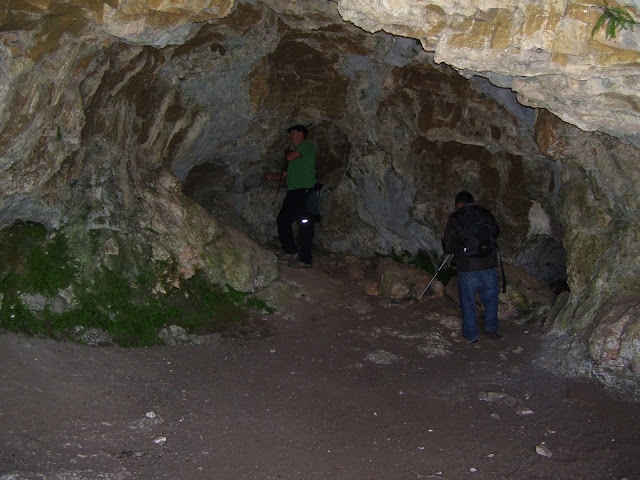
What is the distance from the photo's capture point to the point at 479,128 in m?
8.19

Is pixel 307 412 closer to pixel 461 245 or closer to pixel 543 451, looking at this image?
pixel 543 451

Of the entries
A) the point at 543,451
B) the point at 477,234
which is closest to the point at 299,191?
the point at 477,234

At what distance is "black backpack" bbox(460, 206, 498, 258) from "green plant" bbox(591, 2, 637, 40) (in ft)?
10.9

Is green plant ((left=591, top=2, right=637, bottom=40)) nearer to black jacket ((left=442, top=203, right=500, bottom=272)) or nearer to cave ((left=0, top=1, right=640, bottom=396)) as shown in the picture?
cave ((left=0, top=1, right=640, bottom=396))

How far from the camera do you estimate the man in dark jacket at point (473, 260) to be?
714 centimetres

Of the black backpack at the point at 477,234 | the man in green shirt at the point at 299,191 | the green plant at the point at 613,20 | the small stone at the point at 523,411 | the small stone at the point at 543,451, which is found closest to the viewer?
the green plant at the point at 613,20

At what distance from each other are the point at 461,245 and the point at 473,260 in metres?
0.24

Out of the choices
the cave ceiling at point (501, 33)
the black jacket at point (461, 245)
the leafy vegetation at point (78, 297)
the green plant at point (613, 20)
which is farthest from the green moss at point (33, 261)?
the green plant at point (613, 20)

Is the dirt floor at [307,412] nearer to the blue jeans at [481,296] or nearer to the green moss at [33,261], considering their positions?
the blue jeans at [481,296]

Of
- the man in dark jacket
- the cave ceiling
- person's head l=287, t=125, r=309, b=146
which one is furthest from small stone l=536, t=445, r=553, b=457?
person's head l=287, t=125, r=309, b=146

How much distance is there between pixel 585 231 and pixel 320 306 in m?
3.63

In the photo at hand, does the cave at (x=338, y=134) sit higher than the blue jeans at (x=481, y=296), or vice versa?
the cave at (x=338, y=134)

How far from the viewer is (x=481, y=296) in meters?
7.31

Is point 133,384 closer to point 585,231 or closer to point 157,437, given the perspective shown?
→ point 157,437
